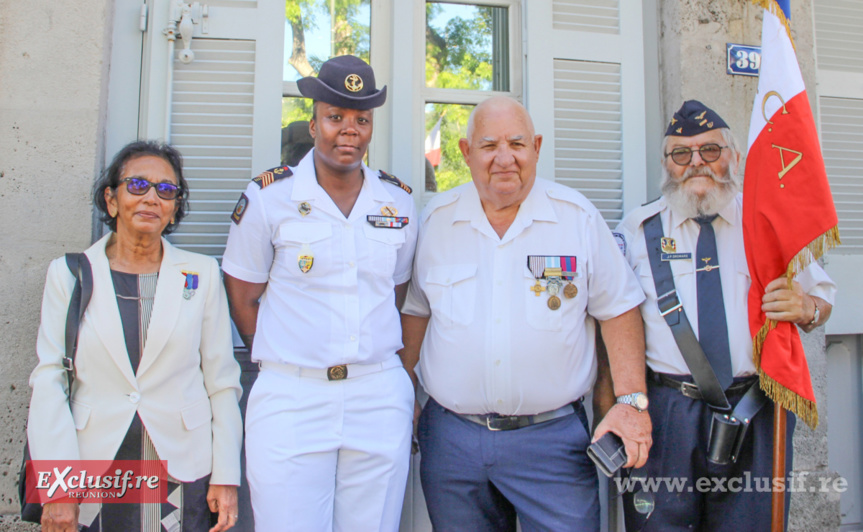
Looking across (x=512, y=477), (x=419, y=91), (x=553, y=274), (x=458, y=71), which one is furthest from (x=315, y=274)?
(x=458, y=71)

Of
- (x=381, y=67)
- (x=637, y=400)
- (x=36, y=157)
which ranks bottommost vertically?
(x=637, y=400)

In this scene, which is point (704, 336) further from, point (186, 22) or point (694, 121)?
point (186, 22)

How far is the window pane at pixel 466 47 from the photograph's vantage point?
3.15m

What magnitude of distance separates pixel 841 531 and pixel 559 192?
3.12m

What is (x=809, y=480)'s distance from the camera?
9.89 ft

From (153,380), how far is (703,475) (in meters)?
2.07

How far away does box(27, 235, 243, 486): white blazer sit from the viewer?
6.02 feet

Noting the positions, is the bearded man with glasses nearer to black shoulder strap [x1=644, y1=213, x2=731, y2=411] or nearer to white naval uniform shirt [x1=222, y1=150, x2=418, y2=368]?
black shoulder strap [x1=644, y1=213, x2=731, y2=411]

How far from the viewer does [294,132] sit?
2.91 meters

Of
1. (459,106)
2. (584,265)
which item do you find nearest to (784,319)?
(584,265)

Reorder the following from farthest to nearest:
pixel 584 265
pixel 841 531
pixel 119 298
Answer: pixel 841 531
pixel 584 265
pixel 119 298

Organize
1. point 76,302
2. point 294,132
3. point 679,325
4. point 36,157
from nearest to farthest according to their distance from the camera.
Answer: point 76,302 < point 679,325 < point 36,157 < point 294,132

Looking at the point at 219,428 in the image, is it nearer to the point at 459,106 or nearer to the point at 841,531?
the point at 459,106

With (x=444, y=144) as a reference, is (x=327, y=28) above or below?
above
